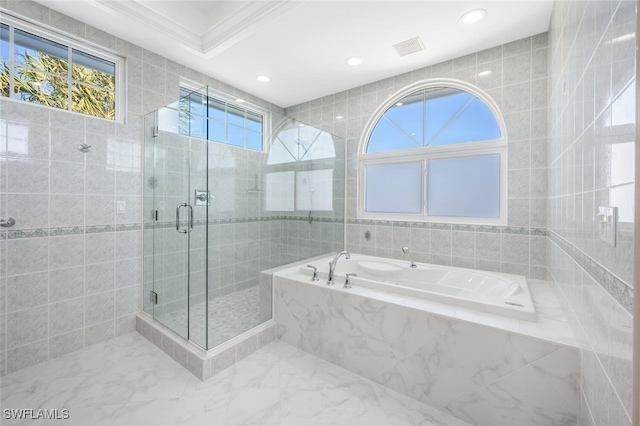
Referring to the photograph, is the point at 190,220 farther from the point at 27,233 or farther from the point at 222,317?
the point at 27,233

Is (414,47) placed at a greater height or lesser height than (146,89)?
greater

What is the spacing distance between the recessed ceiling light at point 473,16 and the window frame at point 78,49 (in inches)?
119

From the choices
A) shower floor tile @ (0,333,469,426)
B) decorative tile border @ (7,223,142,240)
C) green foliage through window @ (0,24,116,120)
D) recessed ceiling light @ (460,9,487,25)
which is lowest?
shower floor tile @ (0,333,469,426)

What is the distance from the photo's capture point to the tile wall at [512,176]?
229cm

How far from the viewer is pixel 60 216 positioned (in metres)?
2.06

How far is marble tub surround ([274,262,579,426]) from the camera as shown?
4.26 ft

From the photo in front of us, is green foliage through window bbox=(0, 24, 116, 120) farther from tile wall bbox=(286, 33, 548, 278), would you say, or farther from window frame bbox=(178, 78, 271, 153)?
tile wall bbox=(286, 33, 548, 278)

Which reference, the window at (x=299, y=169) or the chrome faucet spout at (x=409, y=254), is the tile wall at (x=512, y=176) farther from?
the window at (x=299, y=169)

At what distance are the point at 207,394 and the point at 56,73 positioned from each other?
273 cm

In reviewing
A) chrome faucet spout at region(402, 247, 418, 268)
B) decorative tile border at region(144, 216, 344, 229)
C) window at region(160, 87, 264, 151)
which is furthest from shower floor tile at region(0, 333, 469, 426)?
window at region(160, 87, 264, 151)

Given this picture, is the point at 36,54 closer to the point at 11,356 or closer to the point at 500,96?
the point at 11,356

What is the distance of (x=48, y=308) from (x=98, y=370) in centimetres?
64

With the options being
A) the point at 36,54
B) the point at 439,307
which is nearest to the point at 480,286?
the point at 439,307

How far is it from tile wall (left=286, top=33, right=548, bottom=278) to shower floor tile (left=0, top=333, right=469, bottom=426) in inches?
60.1
